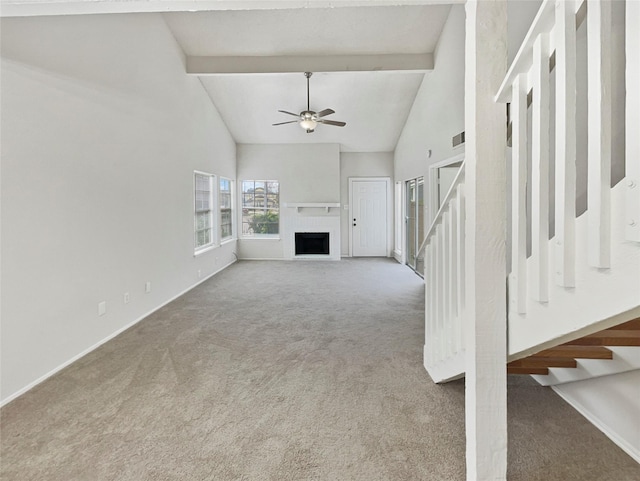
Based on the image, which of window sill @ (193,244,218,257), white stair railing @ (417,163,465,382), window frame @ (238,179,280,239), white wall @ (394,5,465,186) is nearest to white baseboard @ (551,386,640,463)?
white stair railing @ (417,163,465,382)

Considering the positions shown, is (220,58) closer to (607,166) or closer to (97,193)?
(97,193)

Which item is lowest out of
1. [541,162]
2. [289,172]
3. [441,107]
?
[541,162]

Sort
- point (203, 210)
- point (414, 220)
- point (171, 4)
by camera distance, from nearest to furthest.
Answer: point (171, 4)
point (203, 210)
point (414, 220)

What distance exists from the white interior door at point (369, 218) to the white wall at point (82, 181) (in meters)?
4.89

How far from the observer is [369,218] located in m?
8.90

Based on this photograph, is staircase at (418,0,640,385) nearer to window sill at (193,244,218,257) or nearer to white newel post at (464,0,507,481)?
white newel post at (464,0,507,481)

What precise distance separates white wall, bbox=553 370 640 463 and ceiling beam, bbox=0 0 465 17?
2.03 metres

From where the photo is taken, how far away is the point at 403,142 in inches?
300

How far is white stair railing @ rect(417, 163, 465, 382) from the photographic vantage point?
1923mm

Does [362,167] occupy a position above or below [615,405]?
above

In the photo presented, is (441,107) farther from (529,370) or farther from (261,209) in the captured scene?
(261,209)

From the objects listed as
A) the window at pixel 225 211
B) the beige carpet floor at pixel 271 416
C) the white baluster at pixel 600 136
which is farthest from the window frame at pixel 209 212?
the white baluster at pixel 600 136

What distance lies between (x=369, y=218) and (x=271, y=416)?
23.4ft

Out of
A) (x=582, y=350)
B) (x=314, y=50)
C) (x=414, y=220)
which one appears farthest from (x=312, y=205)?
(x=582, y=350)
